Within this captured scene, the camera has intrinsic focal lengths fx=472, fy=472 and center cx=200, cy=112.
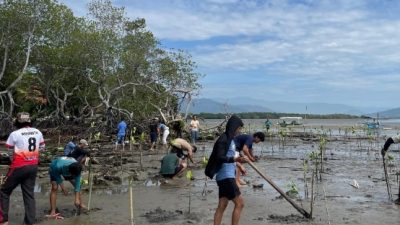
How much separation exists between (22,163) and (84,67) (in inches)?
996

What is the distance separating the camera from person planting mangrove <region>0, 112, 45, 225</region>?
23.3ft

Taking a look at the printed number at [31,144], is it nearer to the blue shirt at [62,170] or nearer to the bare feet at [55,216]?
the blue shirt at [62,170]

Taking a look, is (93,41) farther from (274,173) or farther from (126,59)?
(274,173)

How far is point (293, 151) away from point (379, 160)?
5.07m

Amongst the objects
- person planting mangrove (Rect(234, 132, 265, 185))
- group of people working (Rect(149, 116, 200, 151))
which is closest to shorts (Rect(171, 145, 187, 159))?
person planting mangrove (Rect(234, 132, 265, 185))

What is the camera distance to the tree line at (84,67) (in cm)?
2723

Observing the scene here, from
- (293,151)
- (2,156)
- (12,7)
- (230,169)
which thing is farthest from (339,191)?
(12,7)

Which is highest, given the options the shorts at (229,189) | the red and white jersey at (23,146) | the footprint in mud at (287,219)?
the red and white jersey at (23,146)

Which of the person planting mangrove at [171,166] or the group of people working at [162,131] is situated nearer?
the person planting mangrove at [171,166]

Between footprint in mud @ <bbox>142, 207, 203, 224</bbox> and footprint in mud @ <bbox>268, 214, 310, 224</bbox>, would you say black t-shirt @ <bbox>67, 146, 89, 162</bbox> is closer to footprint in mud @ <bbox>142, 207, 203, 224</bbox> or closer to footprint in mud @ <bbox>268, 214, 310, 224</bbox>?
footprint in mud @ <bbox>142, 207, 203, 224</bbox>

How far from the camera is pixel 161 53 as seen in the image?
1357 inches

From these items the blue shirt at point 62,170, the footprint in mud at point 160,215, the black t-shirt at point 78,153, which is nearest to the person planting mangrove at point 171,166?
the footprint in mud at point 160,215

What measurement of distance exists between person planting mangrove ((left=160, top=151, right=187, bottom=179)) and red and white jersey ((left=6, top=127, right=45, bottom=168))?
5.93 metres

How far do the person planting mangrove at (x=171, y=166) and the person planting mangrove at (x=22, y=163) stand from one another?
5834 millimetres
